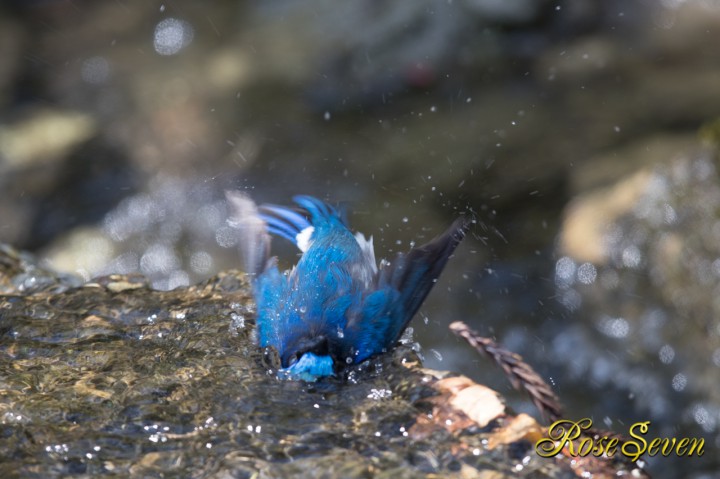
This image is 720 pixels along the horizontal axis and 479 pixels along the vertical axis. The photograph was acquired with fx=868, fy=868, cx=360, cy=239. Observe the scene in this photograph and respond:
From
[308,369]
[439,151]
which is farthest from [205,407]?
[439,151]

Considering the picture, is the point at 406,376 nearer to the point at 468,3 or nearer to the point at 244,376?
the point at 244,376

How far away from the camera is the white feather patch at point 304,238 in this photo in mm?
3496

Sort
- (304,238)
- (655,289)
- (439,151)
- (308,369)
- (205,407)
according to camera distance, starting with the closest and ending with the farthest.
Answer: (205,407) → (308,369) → (304,238) → (655,289) → (439,151)

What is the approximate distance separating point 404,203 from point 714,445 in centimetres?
251

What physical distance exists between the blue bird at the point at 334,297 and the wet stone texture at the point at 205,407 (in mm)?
83

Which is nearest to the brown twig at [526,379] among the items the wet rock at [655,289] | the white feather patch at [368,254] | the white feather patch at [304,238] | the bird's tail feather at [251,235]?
the white feather patch at [368,254]

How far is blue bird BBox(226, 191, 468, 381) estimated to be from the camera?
2.81 metres

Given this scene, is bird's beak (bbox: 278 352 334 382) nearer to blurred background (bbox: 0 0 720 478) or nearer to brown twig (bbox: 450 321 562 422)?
brown twig (bbox: 450 321 562 422)

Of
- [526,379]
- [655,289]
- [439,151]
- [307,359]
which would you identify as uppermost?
[439,151]

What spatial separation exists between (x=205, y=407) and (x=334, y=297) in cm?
73

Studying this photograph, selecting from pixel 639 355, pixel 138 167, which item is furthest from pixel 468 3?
pixel 639 355

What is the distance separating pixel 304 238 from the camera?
356 cm

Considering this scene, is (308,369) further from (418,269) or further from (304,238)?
(304,238)

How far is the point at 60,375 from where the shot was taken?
2594 mm
